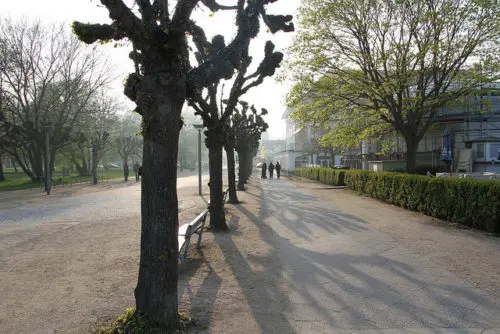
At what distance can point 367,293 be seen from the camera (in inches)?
189

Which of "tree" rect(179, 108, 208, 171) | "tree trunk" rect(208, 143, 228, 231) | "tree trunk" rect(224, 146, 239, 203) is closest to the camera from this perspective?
"tree trunk" rect(208, 143, 228, 231)

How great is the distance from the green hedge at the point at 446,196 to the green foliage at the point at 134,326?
783 cm

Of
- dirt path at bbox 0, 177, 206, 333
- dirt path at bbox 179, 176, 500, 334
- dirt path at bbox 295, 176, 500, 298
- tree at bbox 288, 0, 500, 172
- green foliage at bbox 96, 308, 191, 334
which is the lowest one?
dirt path at bbox 295, 176, 500, 298

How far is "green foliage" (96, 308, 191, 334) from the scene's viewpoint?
358 centimetres

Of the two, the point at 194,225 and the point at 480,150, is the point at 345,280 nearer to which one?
the point at 194,225

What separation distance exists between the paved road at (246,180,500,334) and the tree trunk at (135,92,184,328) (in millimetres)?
1052

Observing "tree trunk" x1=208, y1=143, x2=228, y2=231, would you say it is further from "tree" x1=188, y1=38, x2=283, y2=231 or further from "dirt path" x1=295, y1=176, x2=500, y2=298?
"dirt path" x1=295, y1=176, x2=500, y2=298

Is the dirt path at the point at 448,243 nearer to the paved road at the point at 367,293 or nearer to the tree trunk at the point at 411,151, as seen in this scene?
the paved road at the point at 367,293

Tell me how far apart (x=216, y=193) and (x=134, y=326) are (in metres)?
6.12

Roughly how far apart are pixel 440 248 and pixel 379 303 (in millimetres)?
3608

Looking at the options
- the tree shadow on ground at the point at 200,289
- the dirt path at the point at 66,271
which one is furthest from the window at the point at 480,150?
the tree shadow on ground at the point at 200,289

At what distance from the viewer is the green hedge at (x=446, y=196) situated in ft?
28.7

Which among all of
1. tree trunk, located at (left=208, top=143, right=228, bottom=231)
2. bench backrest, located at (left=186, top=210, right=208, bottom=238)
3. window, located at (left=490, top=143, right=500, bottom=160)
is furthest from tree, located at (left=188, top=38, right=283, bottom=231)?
window, located at (left=490, top=143, right=500, bottom=160)

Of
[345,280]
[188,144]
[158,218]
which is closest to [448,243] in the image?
[345,280]
